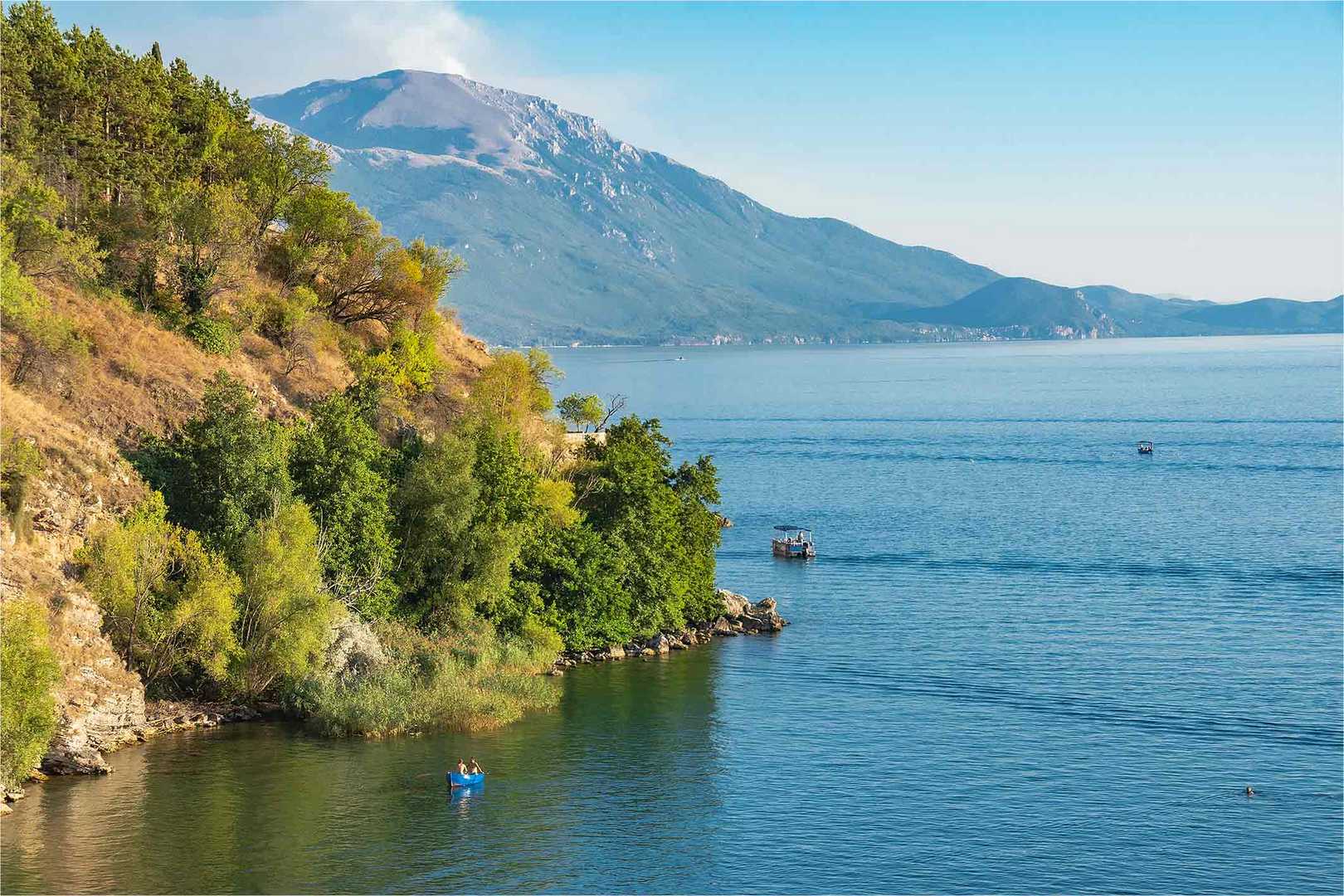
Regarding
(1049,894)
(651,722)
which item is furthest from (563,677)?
(1049,894)

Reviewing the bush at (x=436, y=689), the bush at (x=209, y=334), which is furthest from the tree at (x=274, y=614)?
the bush at (x=209, y=334)

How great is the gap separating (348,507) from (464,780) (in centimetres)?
2177

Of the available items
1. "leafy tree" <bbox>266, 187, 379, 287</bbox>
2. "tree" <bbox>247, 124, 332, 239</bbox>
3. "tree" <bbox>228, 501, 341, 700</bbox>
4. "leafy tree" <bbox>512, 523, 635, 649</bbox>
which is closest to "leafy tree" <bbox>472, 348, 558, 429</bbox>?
"leafy tree" <bbox>512, 523, 635, 649</bbox>

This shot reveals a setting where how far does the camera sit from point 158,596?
67812 mm

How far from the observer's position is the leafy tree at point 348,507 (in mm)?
76250

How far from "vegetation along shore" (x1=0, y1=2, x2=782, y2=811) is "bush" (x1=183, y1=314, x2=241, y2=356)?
0.18 m

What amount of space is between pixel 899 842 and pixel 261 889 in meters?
Result: 27.0

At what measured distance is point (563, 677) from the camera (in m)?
83.2

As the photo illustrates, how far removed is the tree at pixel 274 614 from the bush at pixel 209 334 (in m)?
19.5

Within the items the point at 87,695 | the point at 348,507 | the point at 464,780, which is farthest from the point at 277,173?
the point at 464,780

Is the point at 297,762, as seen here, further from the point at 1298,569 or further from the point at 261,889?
the point at 1298,569

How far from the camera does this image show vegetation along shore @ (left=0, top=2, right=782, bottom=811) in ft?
218

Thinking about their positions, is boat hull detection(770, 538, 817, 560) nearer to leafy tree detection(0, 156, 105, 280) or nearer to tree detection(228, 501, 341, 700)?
tree detection(228, 501, 341, 700)

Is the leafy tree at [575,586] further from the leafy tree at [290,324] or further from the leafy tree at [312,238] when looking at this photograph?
the leafy tree at [312,238]
